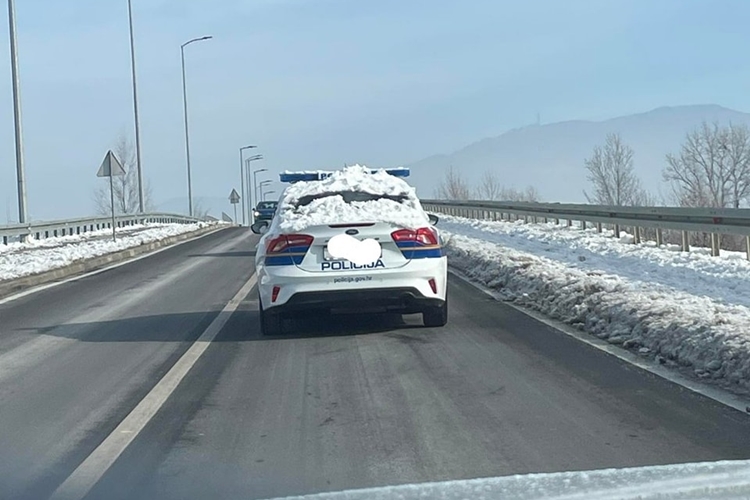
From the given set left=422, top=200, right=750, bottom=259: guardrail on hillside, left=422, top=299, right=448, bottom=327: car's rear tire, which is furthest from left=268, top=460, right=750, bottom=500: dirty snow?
left=422, top=200, right=750, bottom=259: guardrail on hillside

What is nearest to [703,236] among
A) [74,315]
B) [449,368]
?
[74,315]

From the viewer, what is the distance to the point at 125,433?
6.75 meters

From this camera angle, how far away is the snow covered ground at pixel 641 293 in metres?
8.73

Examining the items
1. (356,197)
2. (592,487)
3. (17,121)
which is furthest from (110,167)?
(592,487)

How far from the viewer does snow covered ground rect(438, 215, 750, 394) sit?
8727mm

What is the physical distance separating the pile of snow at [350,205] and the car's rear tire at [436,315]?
964 mm

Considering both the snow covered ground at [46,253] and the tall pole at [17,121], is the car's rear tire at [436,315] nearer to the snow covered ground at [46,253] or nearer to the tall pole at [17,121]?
the snow covered ground at [46,253]

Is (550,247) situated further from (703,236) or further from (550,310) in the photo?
(550,310)

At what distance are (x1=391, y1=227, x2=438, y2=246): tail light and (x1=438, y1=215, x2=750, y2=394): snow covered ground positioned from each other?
1.99 m

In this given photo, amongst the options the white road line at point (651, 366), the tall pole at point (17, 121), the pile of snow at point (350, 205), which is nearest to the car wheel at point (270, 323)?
the pile of snow at point (350, 205)

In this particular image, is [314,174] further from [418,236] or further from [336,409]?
[336,409]

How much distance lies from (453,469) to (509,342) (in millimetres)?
4879

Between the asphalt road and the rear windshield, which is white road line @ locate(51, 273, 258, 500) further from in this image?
the rear windshield

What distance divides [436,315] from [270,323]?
184 centimetres
